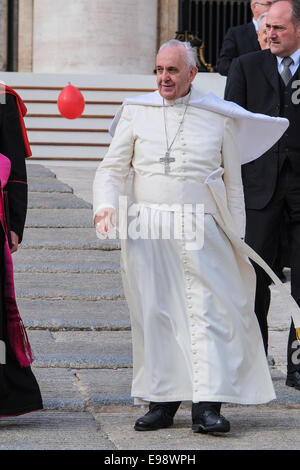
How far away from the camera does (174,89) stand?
5.36 m

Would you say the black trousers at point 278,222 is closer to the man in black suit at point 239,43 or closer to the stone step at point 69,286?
the stone step at point 69,286

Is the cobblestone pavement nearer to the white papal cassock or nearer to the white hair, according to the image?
the white papal cassock

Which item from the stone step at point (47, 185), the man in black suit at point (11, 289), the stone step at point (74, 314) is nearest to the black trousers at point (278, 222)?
the man in black suit at point (11, 289)

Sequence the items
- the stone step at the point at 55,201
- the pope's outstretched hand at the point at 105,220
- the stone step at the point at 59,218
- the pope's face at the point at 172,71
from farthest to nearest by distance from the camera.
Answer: the stone step at the point at 55,201
the stone step at the point at 59,218
the pope's face at the point at 172,71
the pope's outstretched hand at the point at 105,220

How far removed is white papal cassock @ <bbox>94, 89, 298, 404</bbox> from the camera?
5.32 meters

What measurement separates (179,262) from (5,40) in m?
12.6

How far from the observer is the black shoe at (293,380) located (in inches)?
250

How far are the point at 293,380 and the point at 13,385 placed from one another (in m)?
1.69

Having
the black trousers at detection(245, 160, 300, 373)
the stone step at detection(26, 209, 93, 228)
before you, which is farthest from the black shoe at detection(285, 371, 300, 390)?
the stone step at detection(26, 209, 93, 228)

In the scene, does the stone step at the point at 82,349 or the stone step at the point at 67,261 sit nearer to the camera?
the stone step at the point at 82,349

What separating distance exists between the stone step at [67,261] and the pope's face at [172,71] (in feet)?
11.8

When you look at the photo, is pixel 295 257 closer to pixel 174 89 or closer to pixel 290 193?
pixel 290 193

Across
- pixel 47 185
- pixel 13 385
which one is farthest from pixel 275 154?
pixel 47 185

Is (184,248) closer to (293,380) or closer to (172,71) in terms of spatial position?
(172,71)
